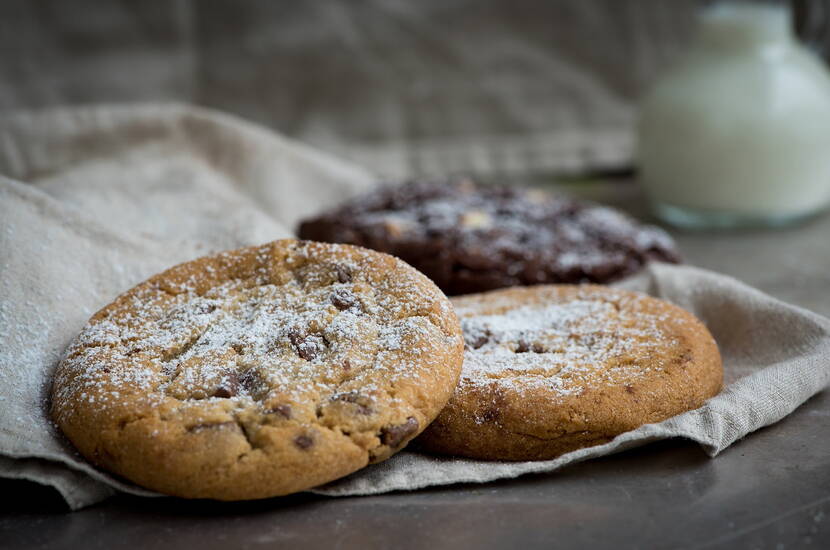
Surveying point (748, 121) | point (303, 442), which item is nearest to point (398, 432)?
point (303, 442)

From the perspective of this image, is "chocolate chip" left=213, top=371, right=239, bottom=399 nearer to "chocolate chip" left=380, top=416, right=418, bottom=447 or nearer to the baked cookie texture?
"chocolate chip" left=380, top=416, right=418, bottom=447

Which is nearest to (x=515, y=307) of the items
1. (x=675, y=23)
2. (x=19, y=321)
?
(x=19, y=321)

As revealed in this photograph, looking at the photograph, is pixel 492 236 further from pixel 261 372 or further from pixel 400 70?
pixel 400 70

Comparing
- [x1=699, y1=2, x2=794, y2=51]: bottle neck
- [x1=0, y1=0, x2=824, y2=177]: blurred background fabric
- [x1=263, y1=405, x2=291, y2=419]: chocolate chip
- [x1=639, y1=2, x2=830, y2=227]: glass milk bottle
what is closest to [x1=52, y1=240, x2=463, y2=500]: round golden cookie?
[x1=263, y1=405, x2=291, y2=419]: chocolate chip

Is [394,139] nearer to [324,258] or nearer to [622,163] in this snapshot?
[622,163]

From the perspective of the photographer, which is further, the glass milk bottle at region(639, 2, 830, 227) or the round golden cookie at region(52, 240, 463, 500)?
the glass milk bottle at region(639, 2, 830, 227)

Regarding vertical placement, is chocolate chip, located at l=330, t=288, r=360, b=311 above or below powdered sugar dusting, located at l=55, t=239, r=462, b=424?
above
